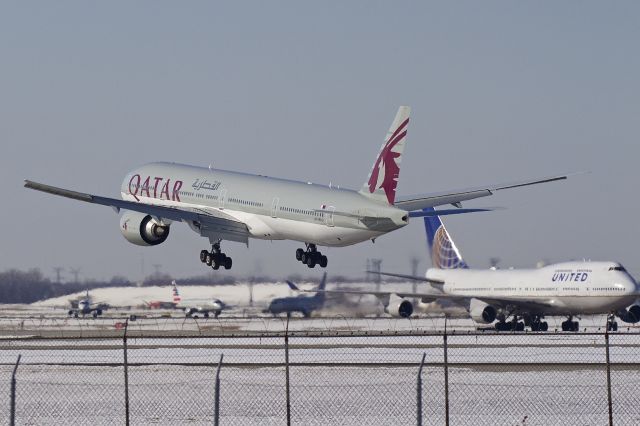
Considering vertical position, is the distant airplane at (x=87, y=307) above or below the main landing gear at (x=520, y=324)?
above

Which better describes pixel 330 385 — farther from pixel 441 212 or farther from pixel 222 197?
pixel 222 197

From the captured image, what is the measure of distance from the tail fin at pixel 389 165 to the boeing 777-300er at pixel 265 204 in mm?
45

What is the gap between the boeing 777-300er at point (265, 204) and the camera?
55656 mm

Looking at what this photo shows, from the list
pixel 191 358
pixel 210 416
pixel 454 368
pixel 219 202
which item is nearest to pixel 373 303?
pixel 219 202

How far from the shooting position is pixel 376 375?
42625 mm

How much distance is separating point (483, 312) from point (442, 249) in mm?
12260

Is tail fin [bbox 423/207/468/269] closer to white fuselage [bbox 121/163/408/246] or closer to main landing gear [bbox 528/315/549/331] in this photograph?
main landing gear [bbox 528/315/549/331]

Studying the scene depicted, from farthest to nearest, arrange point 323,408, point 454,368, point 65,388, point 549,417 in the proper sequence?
point 454,368
point 65,388
point 323,408
point 549,417

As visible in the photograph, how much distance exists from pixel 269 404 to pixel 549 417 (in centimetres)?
798

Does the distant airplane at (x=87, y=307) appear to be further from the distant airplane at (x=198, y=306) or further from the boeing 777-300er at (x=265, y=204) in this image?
the boeing 777-300er at (x=265, y=204)

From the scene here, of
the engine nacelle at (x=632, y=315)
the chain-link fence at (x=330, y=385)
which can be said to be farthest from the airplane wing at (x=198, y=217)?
the engine nacelle at (x=632, y=315)

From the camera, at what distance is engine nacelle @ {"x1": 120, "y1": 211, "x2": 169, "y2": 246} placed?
62.4 m

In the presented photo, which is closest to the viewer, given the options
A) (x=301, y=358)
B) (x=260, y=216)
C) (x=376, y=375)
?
(x=376, y=375)

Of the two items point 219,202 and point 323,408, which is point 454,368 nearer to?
point 323,408
